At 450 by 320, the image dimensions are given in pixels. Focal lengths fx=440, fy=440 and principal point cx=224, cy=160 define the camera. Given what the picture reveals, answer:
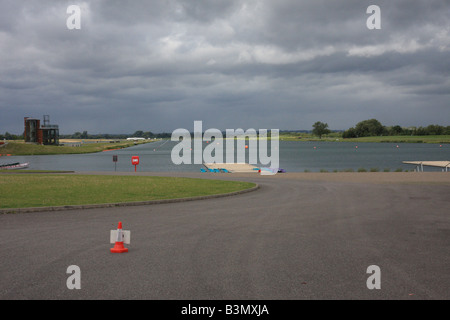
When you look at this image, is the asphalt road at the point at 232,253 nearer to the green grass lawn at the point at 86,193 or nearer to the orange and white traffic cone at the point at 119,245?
the orange and white traffic cone at the point at 119,245

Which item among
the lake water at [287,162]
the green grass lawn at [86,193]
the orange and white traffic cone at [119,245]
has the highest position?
the orange and white traffic cone at [119,245]

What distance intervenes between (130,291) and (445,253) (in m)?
6.25

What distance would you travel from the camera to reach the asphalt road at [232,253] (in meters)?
6.47

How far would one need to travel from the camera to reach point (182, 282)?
676 centimetres

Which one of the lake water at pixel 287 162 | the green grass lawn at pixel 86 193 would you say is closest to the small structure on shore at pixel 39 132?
the lake water at pixel 287 162

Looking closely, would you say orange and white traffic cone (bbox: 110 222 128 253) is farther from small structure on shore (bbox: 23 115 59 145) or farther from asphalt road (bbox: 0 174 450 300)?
small structure on shore (bbox: 23 115 59 145)

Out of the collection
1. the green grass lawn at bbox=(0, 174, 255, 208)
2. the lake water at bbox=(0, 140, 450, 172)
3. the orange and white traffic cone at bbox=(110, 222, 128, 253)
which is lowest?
the lake water at bbox=(0, 140, 450, 172)

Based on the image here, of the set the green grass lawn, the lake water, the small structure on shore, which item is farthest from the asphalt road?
the small structure on shore

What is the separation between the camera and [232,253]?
28.6ft

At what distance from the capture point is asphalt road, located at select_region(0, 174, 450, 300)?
6.47 meters

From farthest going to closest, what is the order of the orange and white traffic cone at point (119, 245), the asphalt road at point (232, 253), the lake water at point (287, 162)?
the lake water at point (287, 162)
the orange and white traffic cone at point (119, 245)
the asphalt road at point (232, 253)

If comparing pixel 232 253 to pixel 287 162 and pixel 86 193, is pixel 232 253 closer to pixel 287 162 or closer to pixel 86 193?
pixel 86 193
